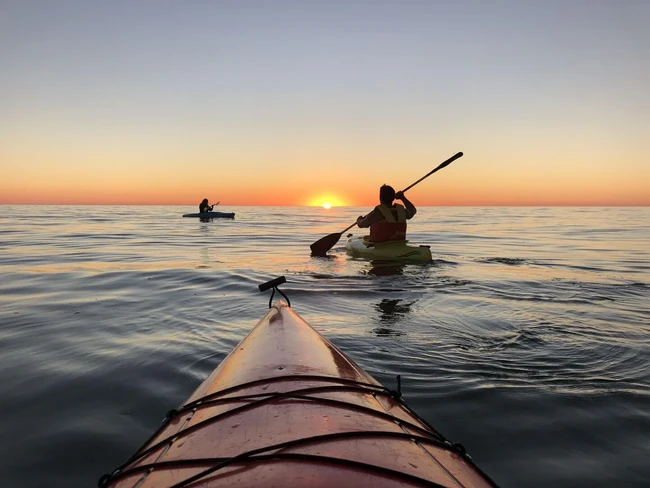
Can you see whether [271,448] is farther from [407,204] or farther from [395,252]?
[407,204]

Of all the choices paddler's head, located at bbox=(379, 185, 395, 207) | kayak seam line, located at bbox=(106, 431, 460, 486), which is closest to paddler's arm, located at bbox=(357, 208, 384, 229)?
paddler's head, located at bbox=(379, 185, 395, 207)

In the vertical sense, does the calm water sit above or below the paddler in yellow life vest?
below

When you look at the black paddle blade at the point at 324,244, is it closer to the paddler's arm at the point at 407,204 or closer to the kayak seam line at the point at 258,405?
the paddler's arm at the point at 407,204

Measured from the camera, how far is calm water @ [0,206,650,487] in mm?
3248

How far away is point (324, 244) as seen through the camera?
1600 centimetres

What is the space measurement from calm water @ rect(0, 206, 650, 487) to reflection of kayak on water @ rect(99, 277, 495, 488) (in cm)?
110

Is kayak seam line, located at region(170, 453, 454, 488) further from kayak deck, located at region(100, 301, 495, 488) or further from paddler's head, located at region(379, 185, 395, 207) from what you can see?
paddler's head, located at region(379, 185, 395, 207)

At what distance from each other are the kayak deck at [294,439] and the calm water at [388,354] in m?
1.10

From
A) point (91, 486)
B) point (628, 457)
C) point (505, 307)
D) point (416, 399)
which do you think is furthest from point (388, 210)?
point (91, 486)

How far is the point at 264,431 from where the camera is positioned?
2.03 metres

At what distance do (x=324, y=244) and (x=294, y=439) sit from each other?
14109 mm

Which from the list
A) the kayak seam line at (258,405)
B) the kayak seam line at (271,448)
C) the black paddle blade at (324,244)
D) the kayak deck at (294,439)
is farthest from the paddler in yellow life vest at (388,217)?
the kayak seam line at (271,448)

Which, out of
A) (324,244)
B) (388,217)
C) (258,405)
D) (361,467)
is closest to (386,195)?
(388,217)

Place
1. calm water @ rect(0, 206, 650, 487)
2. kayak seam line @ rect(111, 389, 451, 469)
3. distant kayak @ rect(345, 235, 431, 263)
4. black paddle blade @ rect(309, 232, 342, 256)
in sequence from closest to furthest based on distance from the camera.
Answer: kayak seam line @ rect(111, 389, 451, 469) → calm water @ rect(0, 206, 650, 487) → distant kayak @ rect(345, 235, 431, 263) → black paddle blade @ rect(309, 232, 342, 256)
